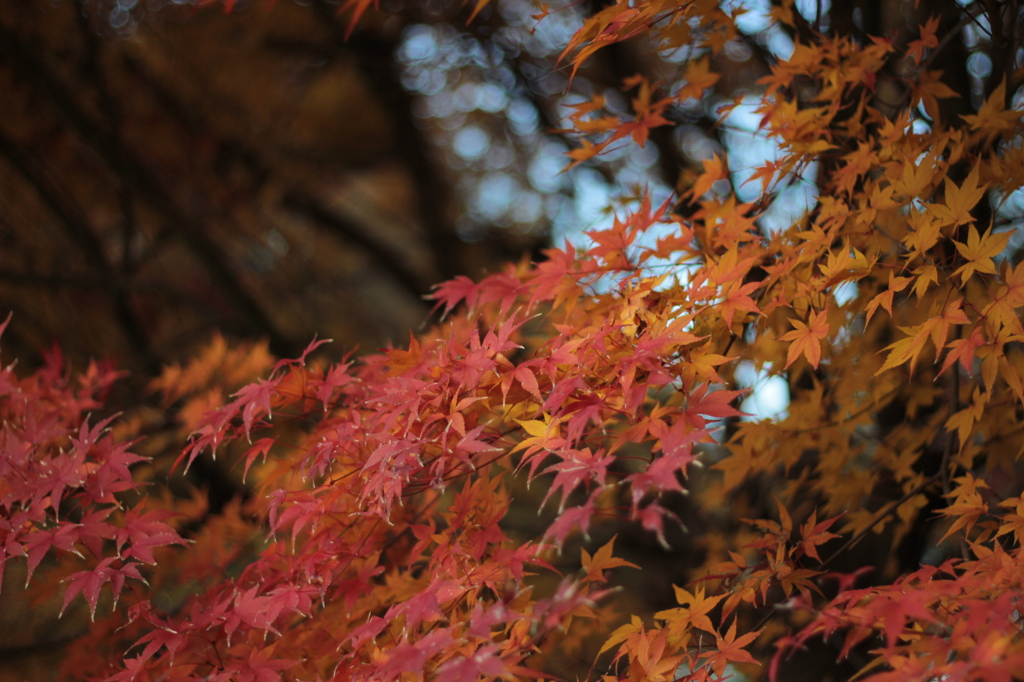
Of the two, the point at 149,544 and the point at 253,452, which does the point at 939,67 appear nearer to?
the point at 253,452

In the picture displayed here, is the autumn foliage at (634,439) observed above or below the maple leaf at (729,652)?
above

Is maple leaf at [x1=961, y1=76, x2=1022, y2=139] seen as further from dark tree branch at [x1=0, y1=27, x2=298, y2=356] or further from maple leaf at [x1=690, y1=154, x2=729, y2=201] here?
dark tree branch at [x1=0, y1=27, x2=298, y2=356]

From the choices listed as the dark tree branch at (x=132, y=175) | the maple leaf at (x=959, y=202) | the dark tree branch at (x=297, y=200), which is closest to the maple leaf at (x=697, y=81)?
the maple leaf at (x=959, y=202)

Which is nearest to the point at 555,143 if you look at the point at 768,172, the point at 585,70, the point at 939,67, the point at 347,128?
the point at 585,70

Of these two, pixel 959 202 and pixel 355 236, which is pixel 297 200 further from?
pixel 959 202

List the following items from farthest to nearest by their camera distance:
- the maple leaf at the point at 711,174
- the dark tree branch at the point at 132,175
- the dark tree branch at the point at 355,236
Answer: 1. the dark tree branch at the point at 355,236
2. the dark tree branch at the point at 132,175
3. the maple leaf at the point at 711,174

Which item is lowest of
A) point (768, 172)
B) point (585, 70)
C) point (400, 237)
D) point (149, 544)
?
point (400, 237)

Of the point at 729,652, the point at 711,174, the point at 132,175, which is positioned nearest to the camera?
the point at 729,652

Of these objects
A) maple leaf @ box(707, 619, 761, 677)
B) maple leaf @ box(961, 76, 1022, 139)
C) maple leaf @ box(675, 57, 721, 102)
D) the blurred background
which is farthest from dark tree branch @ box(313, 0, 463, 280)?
maple leaf @ box(707, 619, 761, 677)

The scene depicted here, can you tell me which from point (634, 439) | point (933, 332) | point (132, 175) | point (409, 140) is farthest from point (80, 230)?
point (933, 332)

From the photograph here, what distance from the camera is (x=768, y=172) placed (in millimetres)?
1577

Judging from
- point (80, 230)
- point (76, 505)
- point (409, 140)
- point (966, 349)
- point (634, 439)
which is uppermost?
point (80, 230)

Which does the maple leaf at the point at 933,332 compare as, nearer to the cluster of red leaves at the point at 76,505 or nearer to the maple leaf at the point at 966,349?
the maple leaf at the point at 966,349

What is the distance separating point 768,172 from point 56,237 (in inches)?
162
